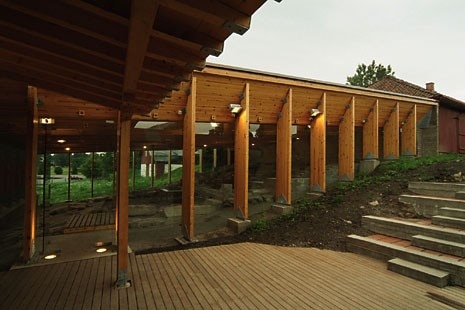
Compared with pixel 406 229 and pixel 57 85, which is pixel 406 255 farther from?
pixel 57 85

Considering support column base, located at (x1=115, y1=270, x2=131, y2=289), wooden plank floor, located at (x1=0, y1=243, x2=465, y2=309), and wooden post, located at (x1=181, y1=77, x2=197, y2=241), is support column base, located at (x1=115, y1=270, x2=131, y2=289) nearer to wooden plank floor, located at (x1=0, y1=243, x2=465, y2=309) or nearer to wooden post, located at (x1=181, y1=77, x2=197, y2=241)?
wooden plank floor, located at (x1=0, y1=243, x2=465, y2=309)

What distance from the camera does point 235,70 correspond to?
22.4 feet

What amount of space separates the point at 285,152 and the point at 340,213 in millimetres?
2265

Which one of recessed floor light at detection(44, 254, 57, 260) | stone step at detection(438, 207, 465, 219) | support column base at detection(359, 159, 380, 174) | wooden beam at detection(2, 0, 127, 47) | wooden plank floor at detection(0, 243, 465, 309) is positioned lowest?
recessed floor light at detection(44, 254, 57, 260)

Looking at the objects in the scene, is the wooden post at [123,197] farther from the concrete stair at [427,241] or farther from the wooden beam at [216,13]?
the concrete stair at [427,241]

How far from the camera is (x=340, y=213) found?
23.4 feet

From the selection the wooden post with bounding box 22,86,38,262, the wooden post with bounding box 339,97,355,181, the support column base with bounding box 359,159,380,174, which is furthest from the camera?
the support column base with bounding box 359,159,380,174

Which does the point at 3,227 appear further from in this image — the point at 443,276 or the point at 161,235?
the point at 443,276

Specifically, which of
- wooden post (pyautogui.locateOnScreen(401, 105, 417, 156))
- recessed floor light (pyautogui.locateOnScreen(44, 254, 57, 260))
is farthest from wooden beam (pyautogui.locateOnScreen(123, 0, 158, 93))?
wooden post (pyautogui.locateOnScreen(401, 105, 417, 156))

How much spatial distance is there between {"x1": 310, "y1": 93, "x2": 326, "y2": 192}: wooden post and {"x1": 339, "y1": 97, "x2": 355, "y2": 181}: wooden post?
136 centimetres

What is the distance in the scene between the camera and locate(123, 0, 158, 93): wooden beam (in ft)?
4.22

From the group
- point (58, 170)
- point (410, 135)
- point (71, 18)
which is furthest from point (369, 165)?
point (58, 170)

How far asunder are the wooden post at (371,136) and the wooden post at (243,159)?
5930mm

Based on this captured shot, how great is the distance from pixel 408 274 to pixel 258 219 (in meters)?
3.96
